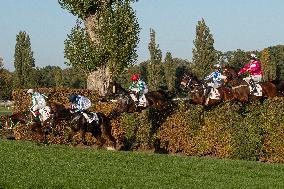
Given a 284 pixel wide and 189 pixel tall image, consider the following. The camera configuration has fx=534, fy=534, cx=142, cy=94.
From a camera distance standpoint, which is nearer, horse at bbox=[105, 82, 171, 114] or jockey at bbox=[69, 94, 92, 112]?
jockey at bbox=[69, 94, 92, 112]

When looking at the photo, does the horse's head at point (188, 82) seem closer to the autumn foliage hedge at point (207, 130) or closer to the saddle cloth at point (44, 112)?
the autumn foliage hedge at point (207, 130)

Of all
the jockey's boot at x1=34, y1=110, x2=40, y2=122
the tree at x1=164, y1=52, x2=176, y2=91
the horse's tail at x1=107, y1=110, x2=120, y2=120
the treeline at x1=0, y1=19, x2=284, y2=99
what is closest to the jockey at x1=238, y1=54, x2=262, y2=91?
the horse's tail at x1=107, y1=110, x2=120, y2=120

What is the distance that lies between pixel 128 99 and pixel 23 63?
47890 mm

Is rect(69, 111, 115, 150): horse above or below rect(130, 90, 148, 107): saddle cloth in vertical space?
below

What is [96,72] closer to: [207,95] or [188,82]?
[188,82]

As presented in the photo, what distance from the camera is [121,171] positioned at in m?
13.7

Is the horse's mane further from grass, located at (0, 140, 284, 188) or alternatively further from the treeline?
the treeline

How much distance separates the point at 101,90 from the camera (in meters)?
28.1

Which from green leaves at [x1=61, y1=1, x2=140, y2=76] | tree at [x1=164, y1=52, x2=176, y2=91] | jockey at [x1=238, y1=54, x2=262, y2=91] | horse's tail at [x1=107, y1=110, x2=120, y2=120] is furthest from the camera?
Result: tree at [x1=164, y1=52, x2=176, y2=91]

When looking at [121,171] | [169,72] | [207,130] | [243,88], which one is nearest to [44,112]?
[207,130]

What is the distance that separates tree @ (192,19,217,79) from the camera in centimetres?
5781

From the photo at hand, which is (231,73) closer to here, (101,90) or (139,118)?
(139,118)

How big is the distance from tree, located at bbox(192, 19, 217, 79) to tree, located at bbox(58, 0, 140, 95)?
95.7ft

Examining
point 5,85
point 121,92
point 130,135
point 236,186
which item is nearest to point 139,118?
point 130,135
